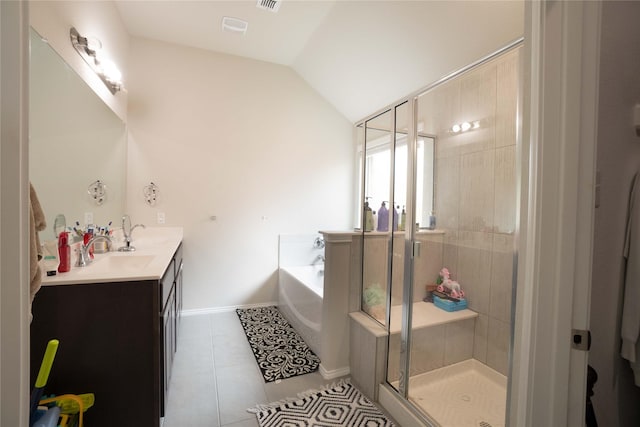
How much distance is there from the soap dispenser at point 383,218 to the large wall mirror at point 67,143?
199cm

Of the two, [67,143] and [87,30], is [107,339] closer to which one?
[67,143]

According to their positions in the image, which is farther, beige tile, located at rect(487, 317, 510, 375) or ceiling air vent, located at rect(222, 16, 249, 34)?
ceiling air vent, located at rect(222, 16, 249, 34)

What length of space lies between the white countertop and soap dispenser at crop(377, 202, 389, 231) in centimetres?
140

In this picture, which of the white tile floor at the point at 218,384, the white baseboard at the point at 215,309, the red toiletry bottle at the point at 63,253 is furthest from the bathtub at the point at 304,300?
the red toiletry bottle at the point at 63,253

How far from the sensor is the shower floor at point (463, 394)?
162 cm

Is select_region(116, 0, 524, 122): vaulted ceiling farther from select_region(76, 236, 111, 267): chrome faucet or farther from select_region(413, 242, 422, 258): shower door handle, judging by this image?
select_region(76, 236, 111, 267): chrome faucet

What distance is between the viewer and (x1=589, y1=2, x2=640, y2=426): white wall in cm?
91

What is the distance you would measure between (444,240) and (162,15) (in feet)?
10.2

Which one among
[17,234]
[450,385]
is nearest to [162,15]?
[17,234]

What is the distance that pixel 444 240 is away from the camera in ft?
6.97

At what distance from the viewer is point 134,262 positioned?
1.99 meters

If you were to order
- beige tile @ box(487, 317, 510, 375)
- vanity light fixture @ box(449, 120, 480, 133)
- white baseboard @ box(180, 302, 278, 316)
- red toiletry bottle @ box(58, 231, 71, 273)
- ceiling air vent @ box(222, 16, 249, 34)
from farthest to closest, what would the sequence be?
white baseboard @ box(180, 302, 278, 316) → ceiling air vent @ box(222, 16, 249, 34) → vanity light fixture @ box(449, 120, 480, 133) → beige tile @ box(487, 317, 510, 375) → red toiletry bottle @ box(58, 231, 71, 273)

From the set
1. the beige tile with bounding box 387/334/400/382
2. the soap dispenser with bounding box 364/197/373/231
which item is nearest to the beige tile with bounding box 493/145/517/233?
the soap dispenser with bounding box 364/197/373/231

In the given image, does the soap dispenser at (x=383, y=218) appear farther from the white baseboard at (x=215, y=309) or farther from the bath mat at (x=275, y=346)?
the white baseboard at (x=215, y=309)
